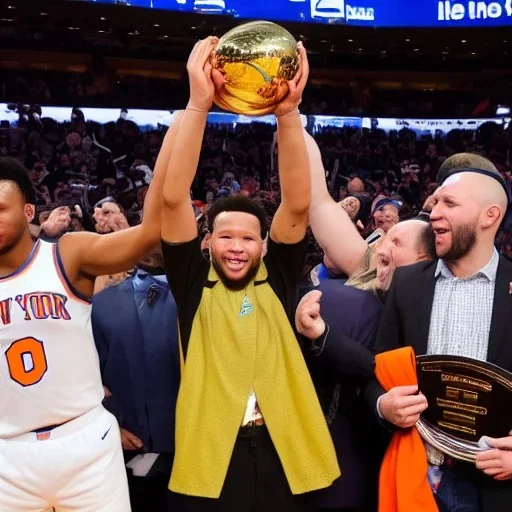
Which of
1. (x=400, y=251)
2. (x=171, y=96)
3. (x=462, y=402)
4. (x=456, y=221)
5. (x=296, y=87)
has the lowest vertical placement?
(x=462, y=402)

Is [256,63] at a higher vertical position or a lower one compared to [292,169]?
higher

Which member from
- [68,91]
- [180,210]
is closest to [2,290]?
[180,210]

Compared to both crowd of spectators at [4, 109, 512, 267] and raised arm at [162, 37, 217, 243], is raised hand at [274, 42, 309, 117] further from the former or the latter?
crowd of spectators at [4, 109, 512, 267]

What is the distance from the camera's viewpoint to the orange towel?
2.33 m

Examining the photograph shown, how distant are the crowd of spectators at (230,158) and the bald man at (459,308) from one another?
6933 millimetres

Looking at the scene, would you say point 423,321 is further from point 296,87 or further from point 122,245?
point 122,245

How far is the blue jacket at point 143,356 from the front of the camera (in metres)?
2.93

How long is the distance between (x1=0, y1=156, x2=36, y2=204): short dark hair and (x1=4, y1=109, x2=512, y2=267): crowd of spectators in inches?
264

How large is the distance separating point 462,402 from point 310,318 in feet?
1.69

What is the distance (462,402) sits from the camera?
2357 millimetres

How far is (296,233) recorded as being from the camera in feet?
8.18

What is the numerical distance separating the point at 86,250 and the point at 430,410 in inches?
46.0

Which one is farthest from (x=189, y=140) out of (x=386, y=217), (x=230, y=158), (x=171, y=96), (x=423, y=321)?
(x=171, y=96)

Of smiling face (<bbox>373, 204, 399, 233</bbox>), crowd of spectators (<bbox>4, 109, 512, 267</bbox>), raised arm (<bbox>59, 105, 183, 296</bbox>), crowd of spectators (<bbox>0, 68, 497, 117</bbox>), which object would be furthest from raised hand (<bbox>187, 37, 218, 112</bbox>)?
crowd of spectators (<bbox>0, 68, 497, 117</bbox>)
